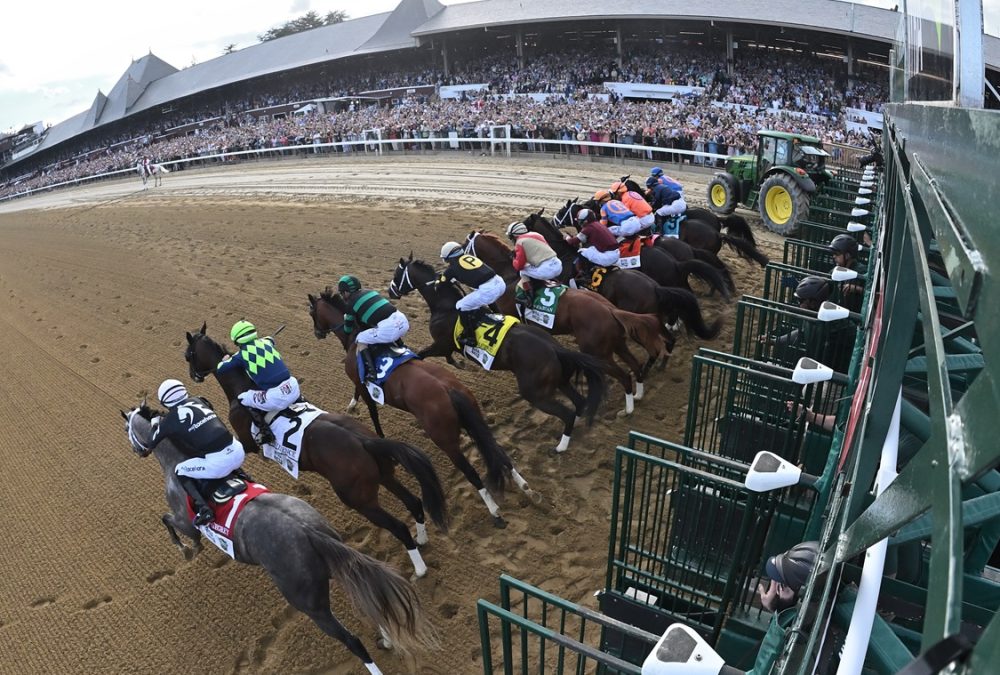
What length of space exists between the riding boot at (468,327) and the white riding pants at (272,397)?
1827 millimetres

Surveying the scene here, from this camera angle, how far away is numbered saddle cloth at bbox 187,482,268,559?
427cm

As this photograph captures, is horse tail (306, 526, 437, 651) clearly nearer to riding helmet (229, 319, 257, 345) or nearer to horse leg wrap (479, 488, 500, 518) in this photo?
horse leg wrap (479, 488, 500, 518)

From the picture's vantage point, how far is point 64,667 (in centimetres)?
429

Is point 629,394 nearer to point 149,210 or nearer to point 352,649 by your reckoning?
point 352,649

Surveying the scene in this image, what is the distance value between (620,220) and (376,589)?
5.79 m

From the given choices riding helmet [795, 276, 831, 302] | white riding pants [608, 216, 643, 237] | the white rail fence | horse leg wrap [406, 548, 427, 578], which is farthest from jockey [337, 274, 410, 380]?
the white rail fence

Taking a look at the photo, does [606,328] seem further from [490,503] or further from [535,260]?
[490,503]

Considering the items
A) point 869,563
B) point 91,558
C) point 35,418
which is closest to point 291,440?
point 91,558

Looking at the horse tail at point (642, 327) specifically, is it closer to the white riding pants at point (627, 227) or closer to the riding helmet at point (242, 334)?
the white riding pants at point (627, 227)

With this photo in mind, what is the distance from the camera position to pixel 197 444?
4.38 m

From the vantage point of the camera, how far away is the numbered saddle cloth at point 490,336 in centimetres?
607

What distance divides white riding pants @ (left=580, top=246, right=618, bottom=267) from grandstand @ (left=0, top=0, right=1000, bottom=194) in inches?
474

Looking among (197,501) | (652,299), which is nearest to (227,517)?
(197,501)

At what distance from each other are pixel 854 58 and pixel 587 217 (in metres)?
23.3
